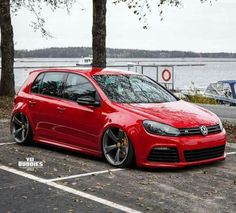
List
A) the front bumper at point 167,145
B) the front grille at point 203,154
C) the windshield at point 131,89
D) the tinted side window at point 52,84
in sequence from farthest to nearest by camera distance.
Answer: the tinted side window at point 52,84 < the windshield at point 131,89 < the front grille at point 203,154 < the front bumper at point 167,145

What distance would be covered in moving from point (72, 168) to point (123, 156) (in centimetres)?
79

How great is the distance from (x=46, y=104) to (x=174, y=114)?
2.53 metres

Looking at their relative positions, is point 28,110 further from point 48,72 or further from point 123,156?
point 123,156

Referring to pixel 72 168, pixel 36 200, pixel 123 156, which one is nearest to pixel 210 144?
pixel 123 156

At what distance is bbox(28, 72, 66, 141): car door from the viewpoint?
9188 millimetres

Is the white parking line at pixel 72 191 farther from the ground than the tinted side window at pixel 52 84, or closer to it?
closer to it

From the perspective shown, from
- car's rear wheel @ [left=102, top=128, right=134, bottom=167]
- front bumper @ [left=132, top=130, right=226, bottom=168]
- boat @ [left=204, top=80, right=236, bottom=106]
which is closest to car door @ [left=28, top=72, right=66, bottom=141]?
car's rear wheel @ [left=102, top=128, right=134, bottom=167]

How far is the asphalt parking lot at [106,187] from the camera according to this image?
19.6 feet

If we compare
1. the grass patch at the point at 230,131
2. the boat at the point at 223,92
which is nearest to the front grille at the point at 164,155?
the grass patch at the point at 230,131

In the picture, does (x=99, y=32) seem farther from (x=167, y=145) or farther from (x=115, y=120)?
(x=167, y=145)

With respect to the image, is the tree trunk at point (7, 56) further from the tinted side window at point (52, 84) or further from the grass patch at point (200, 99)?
the tinted side window at point (52, 84)

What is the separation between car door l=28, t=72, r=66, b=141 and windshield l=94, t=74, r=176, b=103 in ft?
2.88

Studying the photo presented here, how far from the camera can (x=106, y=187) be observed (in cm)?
677

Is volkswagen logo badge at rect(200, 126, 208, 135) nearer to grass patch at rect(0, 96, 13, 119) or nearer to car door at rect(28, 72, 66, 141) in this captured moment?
car door at rect(28, 72, 66, 141)
